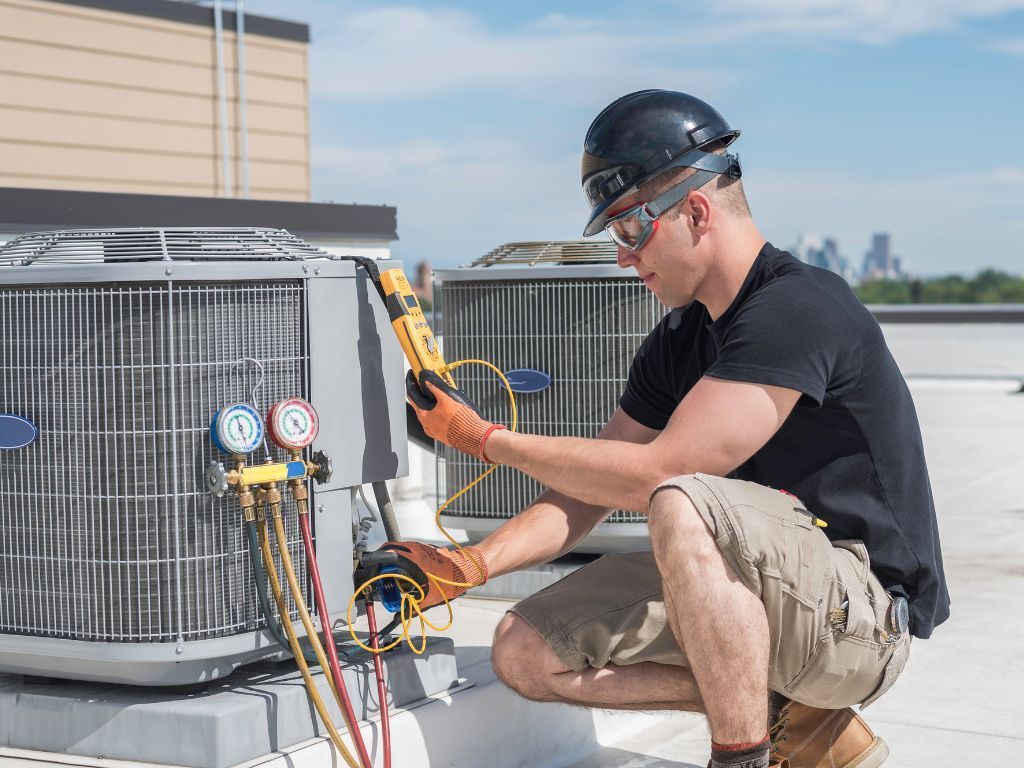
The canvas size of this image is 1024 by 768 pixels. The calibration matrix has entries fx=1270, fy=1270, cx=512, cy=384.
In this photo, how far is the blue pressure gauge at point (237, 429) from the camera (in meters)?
2.64

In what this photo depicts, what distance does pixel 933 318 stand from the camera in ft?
109

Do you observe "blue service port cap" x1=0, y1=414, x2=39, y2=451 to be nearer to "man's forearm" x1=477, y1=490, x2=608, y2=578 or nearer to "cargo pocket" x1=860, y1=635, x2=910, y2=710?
"man's forearm" x1=477, y1=490, x2=608, y2=578

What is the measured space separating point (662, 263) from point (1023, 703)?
6.01 feet

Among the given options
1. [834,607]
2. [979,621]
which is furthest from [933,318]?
[834,607]

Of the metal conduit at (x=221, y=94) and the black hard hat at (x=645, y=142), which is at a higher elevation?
the metal conduit at (x=221, y=94)

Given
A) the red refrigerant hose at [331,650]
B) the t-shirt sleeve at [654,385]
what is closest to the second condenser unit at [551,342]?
the t-shirt sleeve at [654,385]

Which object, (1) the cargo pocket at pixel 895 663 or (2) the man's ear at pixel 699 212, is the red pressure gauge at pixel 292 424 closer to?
(2) the man's ear at pixel 699 212

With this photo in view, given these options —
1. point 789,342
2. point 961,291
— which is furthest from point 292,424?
point 961,291

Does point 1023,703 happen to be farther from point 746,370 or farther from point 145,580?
point 145,580

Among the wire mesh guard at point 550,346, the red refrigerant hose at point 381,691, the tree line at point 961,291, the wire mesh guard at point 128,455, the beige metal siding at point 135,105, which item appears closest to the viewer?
the wire mesh guard at point 128,455

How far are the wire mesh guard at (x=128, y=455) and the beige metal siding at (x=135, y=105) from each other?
6.67m

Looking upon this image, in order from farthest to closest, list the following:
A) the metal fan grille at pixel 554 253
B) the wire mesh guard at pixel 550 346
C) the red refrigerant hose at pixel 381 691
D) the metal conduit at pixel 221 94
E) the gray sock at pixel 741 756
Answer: the metal conduit at pixel 221 94 → the metal fan grille at pixel 554 253 → the wire mesh guard at pixel 550 346 → the red refrigerant hose at pixel 381 691 → the gray sock at pixel 741 756

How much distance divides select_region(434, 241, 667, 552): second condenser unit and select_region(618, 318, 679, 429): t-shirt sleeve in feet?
4.19

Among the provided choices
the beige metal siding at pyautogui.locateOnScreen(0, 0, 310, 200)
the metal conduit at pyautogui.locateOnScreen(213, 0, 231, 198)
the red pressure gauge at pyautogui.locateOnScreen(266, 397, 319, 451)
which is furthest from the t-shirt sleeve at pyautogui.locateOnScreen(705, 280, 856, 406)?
the metal conduit at pyautogui.locateOnScreen(213, 0, 231, 198)
